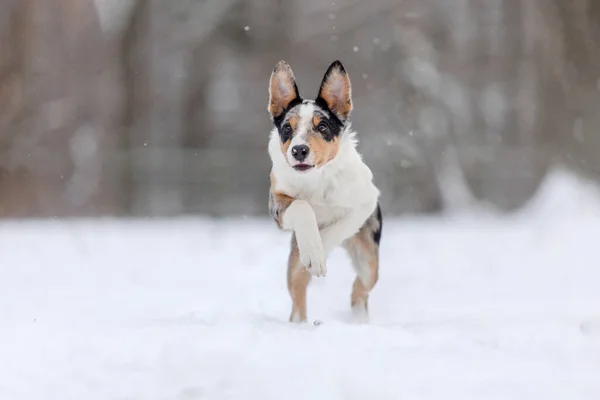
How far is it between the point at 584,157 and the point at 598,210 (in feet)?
12.3

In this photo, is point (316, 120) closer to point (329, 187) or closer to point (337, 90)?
point (337, 90)

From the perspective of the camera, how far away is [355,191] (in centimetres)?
425

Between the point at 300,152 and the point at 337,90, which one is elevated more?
the point at 337,90

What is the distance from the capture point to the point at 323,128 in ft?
13.4

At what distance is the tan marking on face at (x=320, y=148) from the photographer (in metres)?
3.90

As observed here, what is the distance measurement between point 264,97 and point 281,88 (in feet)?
26.8

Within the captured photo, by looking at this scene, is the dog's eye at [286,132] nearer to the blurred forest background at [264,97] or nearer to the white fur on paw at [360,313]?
the white fur on paw at [360,313]

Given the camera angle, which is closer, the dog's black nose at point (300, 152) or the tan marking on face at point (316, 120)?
the dog's black nose at point (300, 152)

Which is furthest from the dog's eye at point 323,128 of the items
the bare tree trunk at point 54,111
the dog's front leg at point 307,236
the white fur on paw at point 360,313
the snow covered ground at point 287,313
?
the bare tree trunk at point 54,111

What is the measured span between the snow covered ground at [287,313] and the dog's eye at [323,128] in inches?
42.6

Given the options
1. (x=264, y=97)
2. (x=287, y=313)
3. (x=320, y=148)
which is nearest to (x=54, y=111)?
(x=264, y=97)

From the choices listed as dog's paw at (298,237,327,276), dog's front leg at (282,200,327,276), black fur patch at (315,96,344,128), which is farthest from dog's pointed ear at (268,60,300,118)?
dog's paw at (298,237,327,276)

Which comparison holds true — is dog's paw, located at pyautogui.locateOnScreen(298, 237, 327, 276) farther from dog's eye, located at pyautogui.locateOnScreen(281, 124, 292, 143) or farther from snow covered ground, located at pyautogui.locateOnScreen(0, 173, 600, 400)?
dog's eye, located at pyautogui.locateOnScreen(281, 124, 292, 143)

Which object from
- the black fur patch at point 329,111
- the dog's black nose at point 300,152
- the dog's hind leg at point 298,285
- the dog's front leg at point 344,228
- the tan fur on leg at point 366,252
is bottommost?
the dog's hind leg at point 298,285
